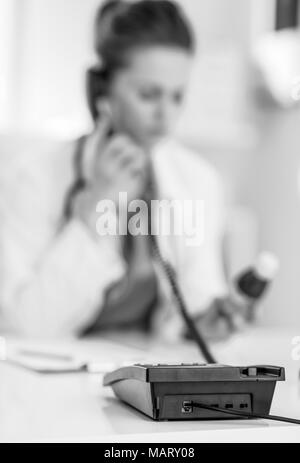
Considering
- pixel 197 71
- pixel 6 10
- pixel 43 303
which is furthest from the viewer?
pixel 197 71

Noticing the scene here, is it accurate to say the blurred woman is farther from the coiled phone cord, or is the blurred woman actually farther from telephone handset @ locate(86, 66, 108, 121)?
the coiled phone cord

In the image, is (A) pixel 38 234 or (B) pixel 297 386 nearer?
(B) pixel 297 386

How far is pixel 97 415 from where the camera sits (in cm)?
42

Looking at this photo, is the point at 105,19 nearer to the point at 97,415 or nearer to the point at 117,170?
the point at 117,170

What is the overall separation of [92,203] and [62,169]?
145 mm

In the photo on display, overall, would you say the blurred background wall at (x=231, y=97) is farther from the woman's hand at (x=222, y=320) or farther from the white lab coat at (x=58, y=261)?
the woman's hand at (x=222, y=320)

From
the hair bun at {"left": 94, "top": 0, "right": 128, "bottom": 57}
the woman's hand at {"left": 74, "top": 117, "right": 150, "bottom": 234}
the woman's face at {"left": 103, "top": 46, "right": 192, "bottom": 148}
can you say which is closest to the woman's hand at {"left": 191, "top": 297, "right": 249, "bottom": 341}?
the woman's hand at {"left": 74, "top": 117, "right": 150, "bottom": 234}

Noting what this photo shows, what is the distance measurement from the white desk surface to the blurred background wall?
1.24 metres

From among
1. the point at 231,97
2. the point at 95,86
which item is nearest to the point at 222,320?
the point at 95,86

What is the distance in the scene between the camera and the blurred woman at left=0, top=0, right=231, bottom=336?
52.4 inches

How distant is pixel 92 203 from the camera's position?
138 centimetres

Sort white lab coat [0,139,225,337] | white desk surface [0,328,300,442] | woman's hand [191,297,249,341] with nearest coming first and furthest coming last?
white desk surface [0,328,300,442]
woman's hand [191,297,249,341]
white lab coat [0,139,225,337]
